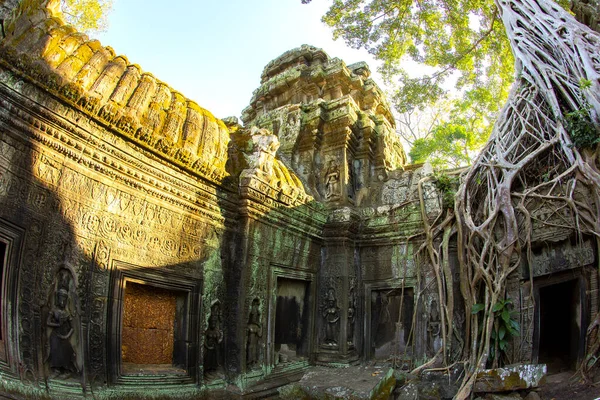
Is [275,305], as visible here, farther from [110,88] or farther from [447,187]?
[110,88]

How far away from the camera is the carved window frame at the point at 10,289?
2979 millimetres

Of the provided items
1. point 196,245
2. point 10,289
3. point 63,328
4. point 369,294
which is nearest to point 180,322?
point 196,245

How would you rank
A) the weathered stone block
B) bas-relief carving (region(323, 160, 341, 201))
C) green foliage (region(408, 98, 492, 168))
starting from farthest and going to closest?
green foliage (region(408, 98, 492, 168)) < bas-relief carving (region(323, 160, 341, 201)) < the weathered stone block

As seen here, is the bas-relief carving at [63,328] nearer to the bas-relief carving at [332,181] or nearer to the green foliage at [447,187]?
the bas-relief carving at [332,181]

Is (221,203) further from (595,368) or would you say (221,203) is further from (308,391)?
(595,368)

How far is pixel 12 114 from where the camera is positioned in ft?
10.2

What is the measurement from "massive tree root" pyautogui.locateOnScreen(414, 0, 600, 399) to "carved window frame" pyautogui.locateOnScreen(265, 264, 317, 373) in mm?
1798

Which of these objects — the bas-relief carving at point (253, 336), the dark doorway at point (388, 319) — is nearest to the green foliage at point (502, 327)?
the dark doorway at point (388, 319)

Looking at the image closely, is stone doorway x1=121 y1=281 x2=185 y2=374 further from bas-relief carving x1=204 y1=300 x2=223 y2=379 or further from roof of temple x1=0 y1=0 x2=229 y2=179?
roof of temple x1=0 y1=0 x2=229 y2=179

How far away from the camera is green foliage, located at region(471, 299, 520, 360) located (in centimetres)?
Answer: 440

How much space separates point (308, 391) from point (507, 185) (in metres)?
3.16

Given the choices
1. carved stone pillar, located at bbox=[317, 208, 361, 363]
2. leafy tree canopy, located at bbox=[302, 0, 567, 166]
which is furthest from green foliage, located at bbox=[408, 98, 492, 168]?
carved stone pillar, located at bbox=[317, 208, 361, 363]

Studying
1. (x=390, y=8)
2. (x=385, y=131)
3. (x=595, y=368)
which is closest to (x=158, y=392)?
(x=595, y=368)

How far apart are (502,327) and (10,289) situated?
446cm
